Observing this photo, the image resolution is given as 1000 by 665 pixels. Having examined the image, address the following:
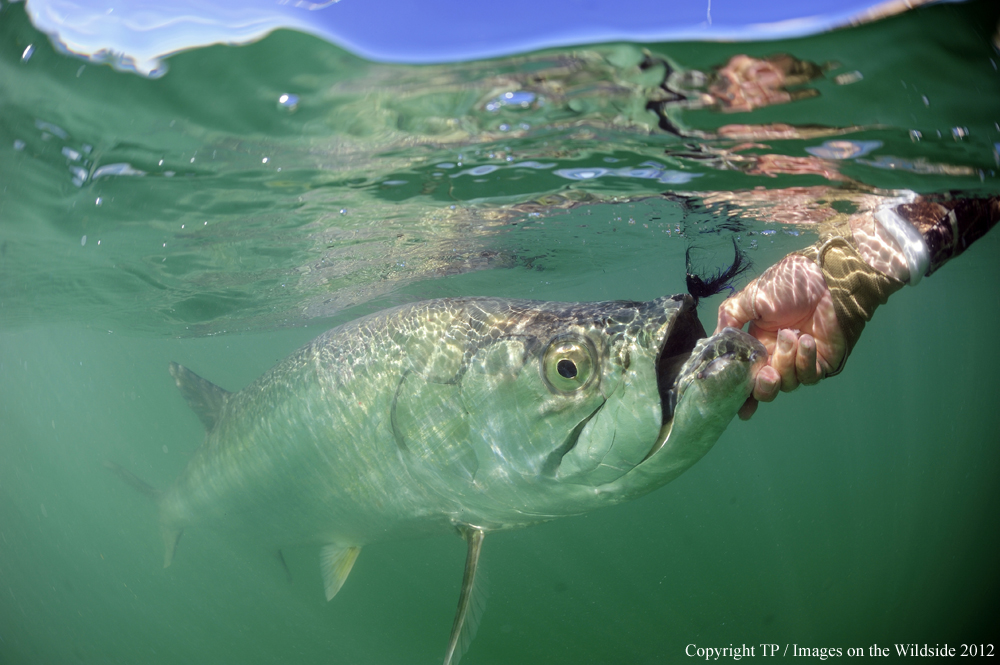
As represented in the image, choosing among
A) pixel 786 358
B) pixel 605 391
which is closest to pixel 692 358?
pixel 605 391

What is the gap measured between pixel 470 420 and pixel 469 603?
4.18 ft

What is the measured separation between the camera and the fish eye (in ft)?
8.59

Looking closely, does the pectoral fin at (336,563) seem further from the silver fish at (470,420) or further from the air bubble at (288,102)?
the air bubble at (288,102)

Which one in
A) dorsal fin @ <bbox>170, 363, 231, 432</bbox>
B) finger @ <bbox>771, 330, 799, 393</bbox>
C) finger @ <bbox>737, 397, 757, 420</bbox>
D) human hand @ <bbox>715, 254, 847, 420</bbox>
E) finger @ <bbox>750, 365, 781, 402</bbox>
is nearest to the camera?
finger @ <bbox>750, 365, 781, 402</bbox>

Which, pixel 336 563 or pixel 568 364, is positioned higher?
pixel 568 364

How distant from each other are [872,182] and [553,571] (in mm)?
21200

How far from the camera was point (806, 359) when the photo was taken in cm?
288

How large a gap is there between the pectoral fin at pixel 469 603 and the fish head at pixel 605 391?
658mm

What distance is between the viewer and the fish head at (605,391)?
7.51ft

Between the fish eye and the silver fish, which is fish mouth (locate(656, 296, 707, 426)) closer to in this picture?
the silver fish

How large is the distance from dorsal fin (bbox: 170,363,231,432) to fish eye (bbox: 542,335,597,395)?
447 centimetres

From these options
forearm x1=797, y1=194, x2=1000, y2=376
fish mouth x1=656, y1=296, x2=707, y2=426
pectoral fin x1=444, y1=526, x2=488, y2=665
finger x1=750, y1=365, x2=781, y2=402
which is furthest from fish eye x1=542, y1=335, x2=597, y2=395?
forearm x1=797, y1=194, x2=1000, y2=376

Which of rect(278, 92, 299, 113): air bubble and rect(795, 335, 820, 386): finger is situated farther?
rect(278, 92, 299, 113): air bubble

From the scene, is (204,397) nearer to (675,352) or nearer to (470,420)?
(470,420)
